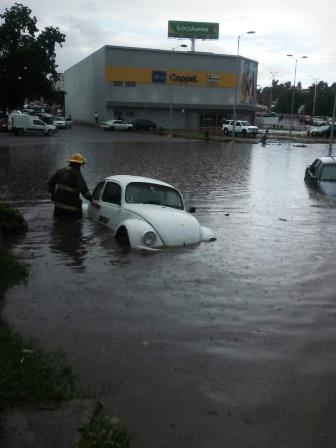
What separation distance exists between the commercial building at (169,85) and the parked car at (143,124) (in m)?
2.77

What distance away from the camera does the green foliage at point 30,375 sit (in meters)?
4.09

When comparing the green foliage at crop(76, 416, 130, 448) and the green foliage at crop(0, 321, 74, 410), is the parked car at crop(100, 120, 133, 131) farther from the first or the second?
the green foliage at crop(76, 416, 130, 448)

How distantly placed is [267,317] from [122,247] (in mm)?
3665

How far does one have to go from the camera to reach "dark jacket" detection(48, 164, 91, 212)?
37.0 ft

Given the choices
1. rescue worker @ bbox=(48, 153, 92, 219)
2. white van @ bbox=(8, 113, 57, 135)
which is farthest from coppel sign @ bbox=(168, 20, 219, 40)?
rescue worker @ bbox=(48, 153, 92, 219)

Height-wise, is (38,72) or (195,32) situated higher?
(195,32)

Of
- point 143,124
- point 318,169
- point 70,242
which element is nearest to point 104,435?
point 70,242

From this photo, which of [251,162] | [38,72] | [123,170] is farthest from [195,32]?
[123,170]

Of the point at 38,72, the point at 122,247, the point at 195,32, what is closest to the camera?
the point at 122,247

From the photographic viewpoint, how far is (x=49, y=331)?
575cm

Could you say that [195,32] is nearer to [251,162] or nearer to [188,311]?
[251,162]

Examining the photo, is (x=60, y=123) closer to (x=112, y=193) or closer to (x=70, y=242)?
(x=112, y=193)

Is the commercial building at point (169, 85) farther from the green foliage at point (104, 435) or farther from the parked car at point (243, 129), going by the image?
the green foliage at point (104, 435)

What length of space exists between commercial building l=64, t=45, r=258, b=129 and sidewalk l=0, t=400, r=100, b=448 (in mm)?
65360
